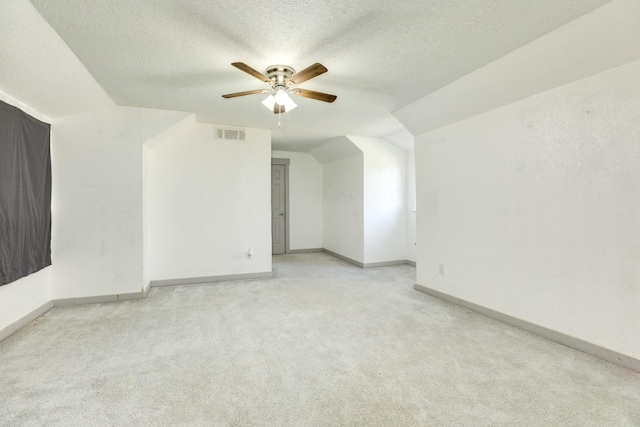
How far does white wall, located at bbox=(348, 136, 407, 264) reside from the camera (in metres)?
5.66

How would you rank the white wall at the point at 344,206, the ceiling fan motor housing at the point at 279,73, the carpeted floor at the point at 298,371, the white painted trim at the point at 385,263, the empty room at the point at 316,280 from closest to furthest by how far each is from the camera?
the carpeted floor at the point at 298,371 < the empty room at the point at 316,280 < the ceiling fan motor housing at the point at 279,73 < the white painted trim at the point at 385,263 < the white wall at the point at 344,206

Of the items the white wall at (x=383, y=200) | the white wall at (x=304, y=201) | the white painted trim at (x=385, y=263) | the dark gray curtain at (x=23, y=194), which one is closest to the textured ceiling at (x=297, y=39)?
the dark gray curtain at (x=23, y=194)

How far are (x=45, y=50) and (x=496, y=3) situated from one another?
3.32m

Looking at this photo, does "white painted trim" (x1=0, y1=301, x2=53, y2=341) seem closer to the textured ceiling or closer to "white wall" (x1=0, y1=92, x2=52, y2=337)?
"white wall" (x1=0, y1=92, x2=52, y2=337)

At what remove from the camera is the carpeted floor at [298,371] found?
1.69m

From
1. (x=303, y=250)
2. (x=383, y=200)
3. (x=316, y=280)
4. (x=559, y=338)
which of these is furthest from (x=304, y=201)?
(x=559, y=338)

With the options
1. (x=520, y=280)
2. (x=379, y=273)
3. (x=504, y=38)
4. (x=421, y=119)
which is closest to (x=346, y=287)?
(x=379, y=273)

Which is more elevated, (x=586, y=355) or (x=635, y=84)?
(x=635, y=84)

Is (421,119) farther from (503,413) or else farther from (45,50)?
(45,50)

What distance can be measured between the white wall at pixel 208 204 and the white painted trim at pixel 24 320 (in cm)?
126

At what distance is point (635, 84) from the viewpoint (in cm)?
212

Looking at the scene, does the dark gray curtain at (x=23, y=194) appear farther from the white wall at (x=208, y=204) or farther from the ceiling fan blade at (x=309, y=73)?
the ceiling fan blade at (x=309, y=73)

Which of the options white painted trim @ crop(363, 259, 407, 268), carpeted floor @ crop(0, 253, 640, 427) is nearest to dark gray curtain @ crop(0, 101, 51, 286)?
carpeted floor @ crop(0, 253, 640, 427)

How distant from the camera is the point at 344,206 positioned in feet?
21.0
